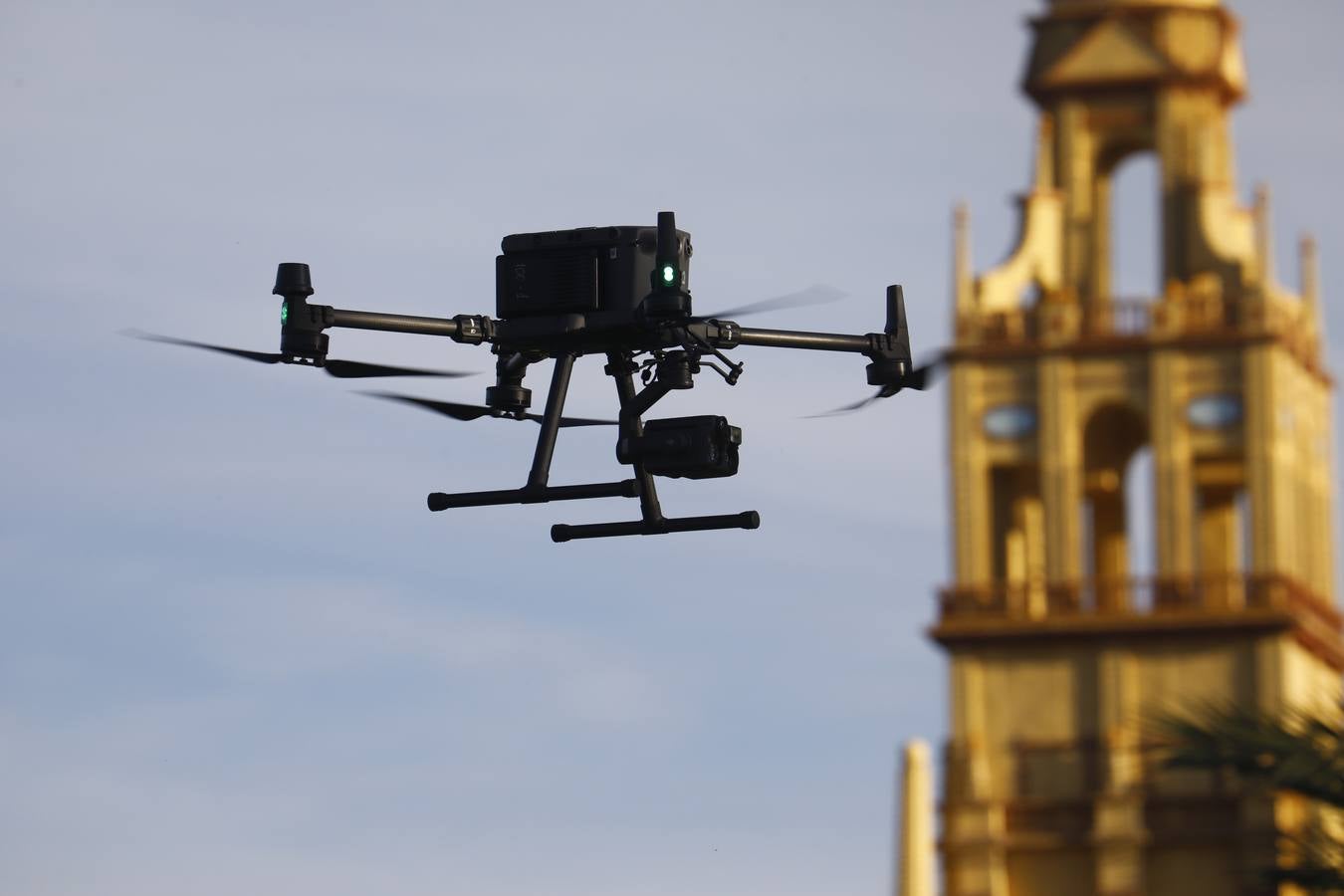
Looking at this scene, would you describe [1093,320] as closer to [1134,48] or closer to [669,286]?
[1134,48]

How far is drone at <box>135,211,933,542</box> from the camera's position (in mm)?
34625

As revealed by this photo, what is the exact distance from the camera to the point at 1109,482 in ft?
274

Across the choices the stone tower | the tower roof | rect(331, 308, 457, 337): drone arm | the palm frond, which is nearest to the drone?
rect(331, 308, 457, 337): drone arm

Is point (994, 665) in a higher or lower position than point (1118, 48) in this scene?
lower

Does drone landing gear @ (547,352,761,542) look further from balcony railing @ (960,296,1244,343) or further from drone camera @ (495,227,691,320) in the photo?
balcony railing @ (960,296,1244,343)

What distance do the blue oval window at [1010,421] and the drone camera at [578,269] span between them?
155 feet

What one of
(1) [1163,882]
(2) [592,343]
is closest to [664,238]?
(2) [592,343]

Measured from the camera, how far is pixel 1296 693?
7912 cm

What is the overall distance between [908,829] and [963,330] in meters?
15.6

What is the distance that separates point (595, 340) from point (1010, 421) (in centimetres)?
4759

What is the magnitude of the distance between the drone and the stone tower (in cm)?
4314

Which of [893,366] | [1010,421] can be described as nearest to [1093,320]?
[1010,421]

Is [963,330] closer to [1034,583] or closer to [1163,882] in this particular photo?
[1034,583]

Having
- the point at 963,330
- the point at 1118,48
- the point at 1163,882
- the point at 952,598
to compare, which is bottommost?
the point at 1163,882
